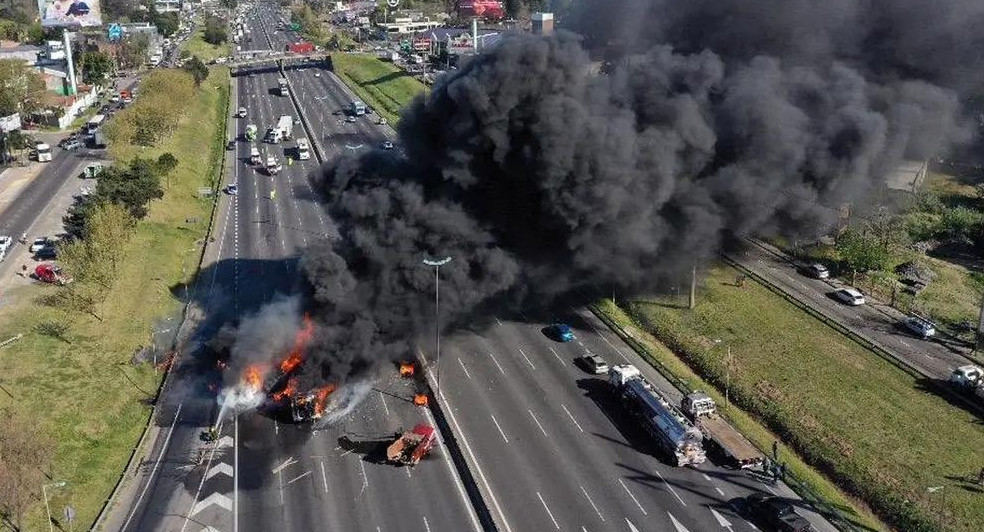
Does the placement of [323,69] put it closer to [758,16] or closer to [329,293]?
[758,16]

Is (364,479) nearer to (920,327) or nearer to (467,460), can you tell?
(467,460)

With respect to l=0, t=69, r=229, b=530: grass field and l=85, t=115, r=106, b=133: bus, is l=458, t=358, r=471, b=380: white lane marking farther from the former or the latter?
l=85, t=115, r=106, b=133: bus

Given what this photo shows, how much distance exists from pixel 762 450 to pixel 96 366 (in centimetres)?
3857

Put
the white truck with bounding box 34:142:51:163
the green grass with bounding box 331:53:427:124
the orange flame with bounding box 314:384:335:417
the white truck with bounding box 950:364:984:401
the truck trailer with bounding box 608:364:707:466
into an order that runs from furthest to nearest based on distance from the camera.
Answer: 1. the green grass with bounding box 331:53:427:124
2. the white truck with bounding box 34:142:51:163
3. the white truck with bounding box 950:364:984:401
4. the orange flame with bounding box 314:384:335:417
5. the truck trailer with bounding box 608:364:707:466

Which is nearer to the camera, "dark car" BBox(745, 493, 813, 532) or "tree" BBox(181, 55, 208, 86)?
"dark car" BBox(745, 493, 813, 532)

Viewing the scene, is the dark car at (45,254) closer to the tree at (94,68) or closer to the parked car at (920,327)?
the parked car at (920,327)

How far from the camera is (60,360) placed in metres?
49.3

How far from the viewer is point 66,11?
122688 mm

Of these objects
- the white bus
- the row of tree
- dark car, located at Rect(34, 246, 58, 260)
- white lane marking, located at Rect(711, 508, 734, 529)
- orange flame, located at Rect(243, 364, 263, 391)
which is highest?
the row of tree

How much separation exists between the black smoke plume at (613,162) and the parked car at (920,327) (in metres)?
10.6

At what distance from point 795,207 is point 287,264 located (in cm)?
3943

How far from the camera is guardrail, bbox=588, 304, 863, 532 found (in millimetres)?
35844

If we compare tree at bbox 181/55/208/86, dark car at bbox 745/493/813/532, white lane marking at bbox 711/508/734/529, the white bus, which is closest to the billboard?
tree at bbox 181/55/208/86

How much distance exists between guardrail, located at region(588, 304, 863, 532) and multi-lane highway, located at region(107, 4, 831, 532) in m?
0.54
